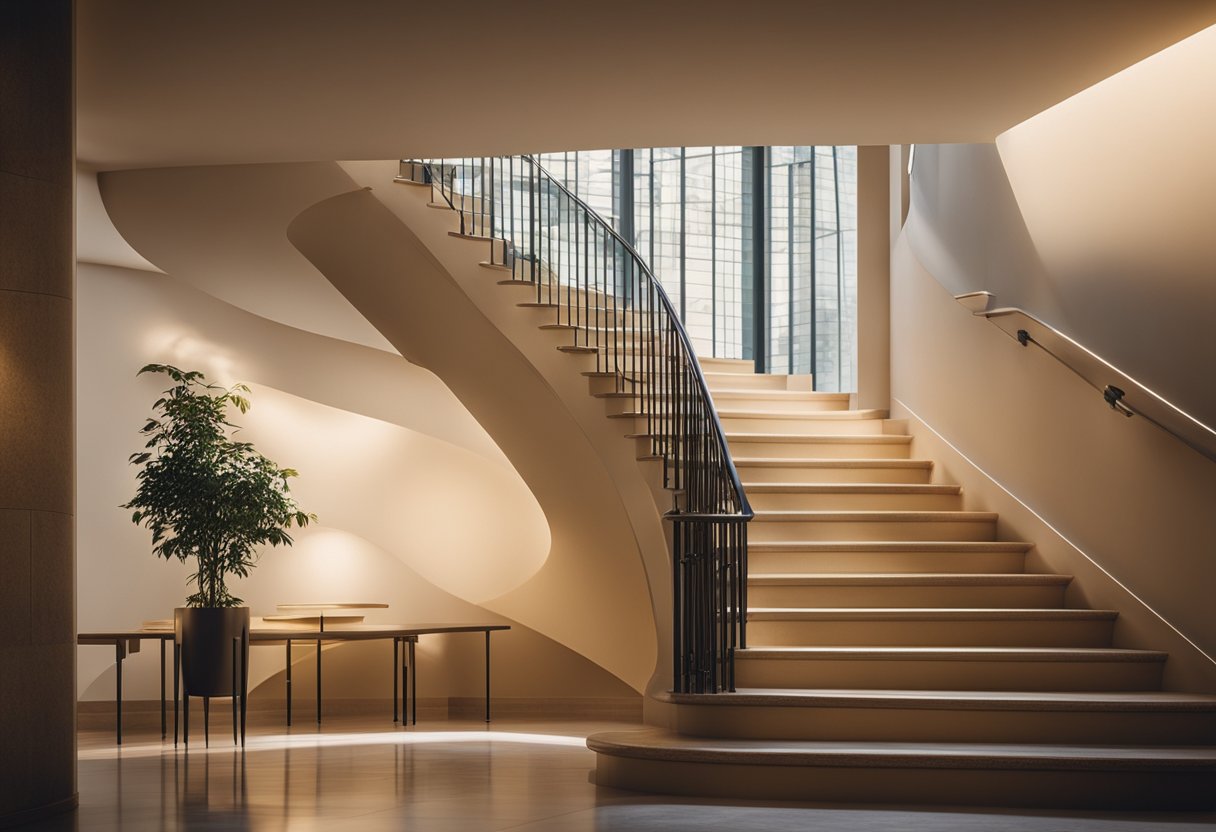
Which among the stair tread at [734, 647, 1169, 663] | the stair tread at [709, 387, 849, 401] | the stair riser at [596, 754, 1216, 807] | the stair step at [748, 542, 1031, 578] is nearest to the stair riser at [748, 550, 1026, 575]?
the stair step at [748, 542, 1031, 578]

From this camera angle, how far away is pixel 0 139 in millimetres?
4789

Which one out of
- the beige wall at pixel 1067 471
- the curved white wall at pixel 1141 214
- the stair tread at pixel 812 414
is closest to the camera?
the curved white wall at pixel 1141 214

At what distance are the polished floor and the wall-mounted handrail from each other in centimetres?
153

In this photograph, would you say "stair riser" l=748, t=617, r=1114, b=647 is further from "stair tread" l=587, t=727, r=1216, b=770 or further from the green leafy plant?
the green leafy plant

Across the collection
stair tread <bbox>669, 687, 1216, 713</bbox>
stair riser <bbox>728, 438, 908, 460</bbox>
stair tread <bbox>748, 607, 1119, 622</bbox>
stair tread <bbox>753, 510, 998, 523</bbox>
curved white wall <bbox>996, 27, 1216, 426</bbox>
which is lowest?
stair tread <bbox>669, 687, 1216, 713</bbox>

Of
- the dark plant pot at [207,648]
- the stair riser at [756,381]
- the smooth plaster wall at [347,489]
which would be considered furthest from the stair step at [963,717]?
the smooth plaster wall at [347,489]

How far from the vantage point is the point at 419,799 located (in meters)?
5.52

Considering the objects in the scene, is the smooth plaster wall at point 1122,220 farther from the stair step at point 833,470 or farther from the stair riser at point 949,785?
the stair riser at point 949,785

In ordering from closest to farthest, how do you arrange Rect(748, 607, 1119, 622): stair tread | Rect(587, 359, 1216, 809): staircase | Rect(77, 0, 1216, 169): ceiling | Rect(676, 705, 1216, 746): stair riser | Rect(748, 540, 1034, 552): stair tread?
Rect(587, 359, 1216, 809): staircase → Rect(77, 0, 1216, 169): ceiling → Rect(676, 705, 1216, 746): stair riser → Rect(748, 607, 1119, 622): stair tread → Rect(748, 540, 1034, 552): stair tread

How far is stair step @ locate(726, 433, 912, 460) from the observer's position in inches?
340

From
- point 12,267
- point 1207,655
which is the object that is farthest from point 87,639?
point 1207,655

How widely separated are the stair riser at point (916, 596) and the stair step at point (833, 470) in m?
1.40

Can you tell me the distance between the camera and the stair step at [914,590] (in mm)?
6832

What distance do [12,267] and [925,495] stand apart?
17.0ft
